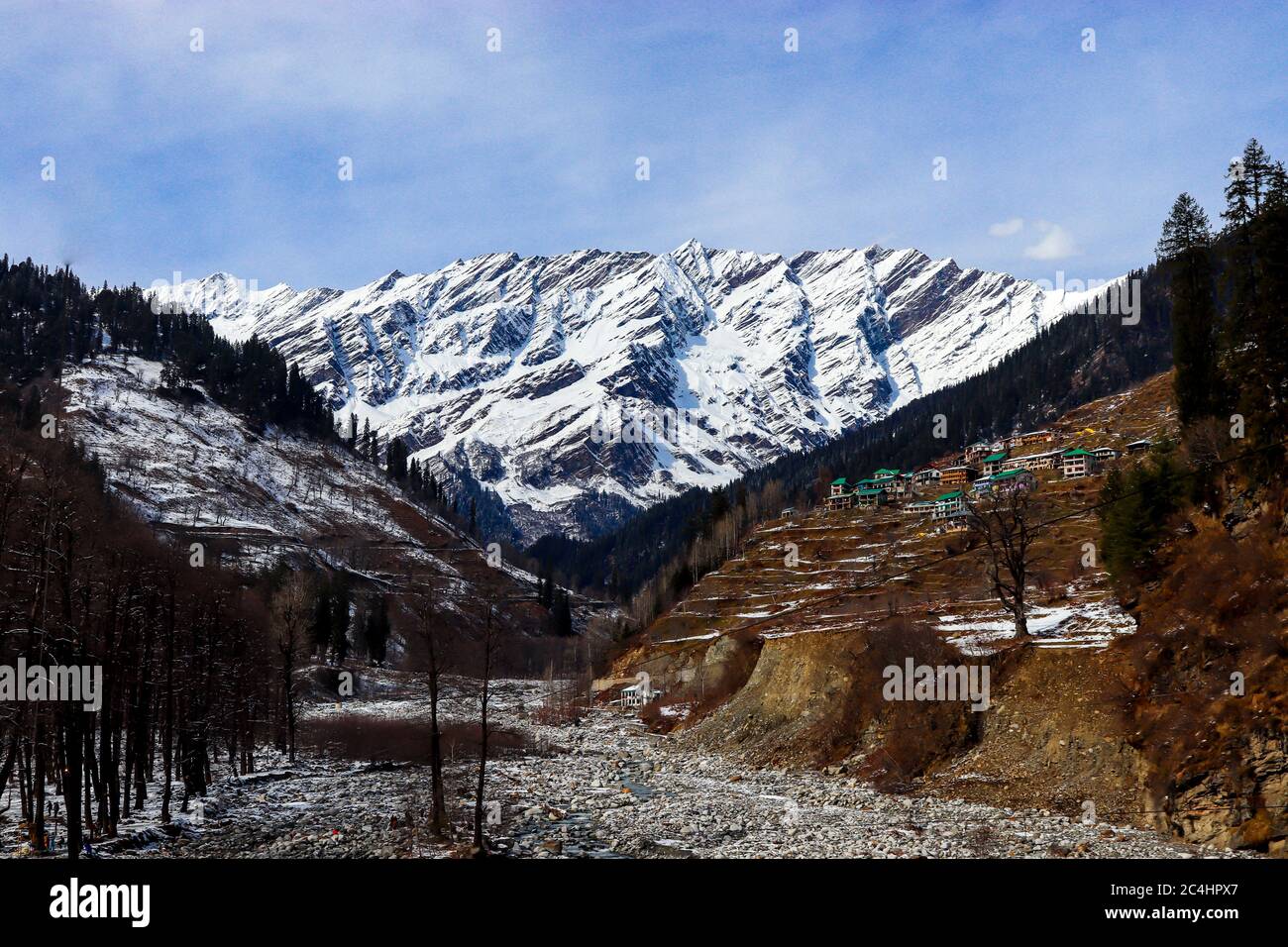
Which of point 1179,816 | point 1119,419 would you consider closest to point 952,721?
point 1179,816

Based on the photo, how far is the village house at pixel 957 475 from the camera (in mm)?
190000

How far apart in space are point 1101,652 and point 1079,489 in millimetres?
92597

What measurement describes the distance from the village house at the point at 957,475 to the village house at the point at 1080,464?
28.1m

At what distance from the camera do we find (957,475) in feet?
629

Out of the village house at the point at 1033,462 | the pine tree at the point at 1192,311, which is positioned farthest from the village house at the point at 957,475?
the pine tree at the point at 1192,311

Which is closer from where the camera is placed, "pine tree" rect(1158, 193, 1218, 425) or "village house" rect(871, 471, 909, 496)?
"pine tree" rect(1158, 193, 1218, 425)

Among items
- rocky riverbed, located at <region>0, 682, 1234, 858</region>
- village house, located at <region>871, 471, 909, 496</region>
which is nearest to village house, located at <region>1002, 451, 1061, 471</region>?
village house, located at <region>871, 471, 909, 496</region>

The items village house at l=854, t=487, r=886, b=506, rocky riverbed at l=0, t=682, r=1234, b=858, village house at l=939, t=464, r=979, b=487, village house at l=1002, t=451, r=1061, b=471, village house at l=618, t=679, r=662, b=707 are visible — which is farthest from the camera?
village house at l=939, t=464, r=979, b=487

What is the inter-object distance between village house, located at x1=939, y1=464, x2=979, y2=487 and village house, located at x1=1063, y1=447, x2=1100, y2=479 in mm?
28062

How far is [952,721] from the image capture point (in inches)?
2176

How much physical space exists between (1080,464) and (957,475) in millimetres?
34401

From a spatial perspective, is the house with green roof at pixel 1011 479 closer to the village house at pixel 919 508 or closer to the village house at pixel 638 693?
the village house at pixel 919 508

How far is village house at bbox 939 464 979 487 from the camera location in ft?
623

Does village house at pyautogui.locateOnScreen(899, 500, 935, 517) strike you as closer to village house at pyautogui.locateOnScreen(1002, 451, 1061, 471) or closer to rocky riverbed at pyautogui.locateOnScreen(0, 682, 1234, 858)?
village house at pyautogui.locateOnScreen(1002, 451, 1061, 471)
